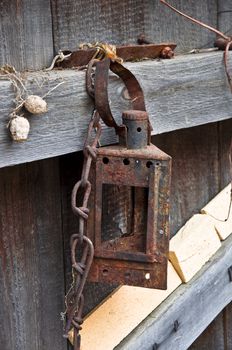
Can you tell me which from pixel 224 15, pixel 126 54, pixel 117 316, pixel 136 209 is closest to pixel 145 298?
pixel 117 316

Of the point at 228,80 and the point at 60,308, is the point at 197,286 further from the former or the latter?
the point at 228,80

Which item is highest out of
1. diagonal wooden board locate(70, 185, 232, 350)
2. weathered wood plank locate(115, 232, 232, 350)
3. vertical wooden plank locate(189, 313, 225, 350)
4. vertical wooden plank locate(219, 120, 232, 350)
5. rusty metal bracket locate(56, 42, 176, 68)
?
rusty metal bracket locate(56, 42, 176, 68)

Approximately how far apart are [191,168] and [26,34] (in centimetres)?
Answer: 62

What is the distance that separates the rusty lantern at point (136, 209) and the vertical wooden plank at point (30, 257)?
0.18 metres

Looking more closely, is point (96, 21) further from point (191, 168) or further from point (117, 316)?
point (117, 316)

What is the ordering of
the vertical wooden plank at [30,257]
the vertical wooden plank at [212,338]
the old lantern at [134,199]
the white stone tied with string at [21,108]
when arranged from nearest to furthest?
the white stone tied with string at [21,108] < the old lantern at [134,199] < the vertical wooden plank at [30,257] < the vertical wooden plank at [212,338]

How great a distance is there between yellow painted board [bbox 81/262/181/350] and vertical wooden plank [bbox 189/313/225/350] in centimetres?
34

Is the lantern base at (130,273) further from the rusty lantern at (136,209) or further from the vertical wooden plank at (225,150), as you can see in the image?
the vertical wooden plank at (225,150)

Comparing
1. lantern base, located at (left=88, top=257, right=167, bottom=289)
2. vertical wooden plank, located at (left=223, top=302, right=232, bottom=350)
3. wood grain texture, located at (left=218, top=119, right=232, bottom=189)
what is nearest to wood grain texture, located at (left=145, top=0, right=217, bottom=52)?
wood grain texture, located at (left=218, top=119, right=232, bottom=189)

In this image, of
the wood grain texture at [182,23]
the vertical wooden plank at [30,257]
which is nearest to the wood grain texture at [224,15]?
the wood grain texture at [182,23]

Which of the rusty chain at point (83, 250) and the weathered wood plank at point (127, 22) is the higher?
the weathered wood plank at point (127, 22)

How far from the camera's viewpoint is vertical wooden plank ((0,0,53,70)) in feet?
3.90

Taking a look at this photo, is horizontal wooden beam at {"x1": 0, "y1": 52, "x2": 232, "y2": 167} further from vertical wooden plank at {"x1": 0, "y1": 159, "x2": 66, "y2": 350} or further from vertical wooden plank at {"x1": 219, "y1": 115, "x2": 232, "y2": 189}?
vertical wooden plank at {"x1": 219, "y1": 115, "x2": 232, "y2": 189}

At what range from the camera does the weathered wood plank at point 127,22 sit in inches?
51.1
